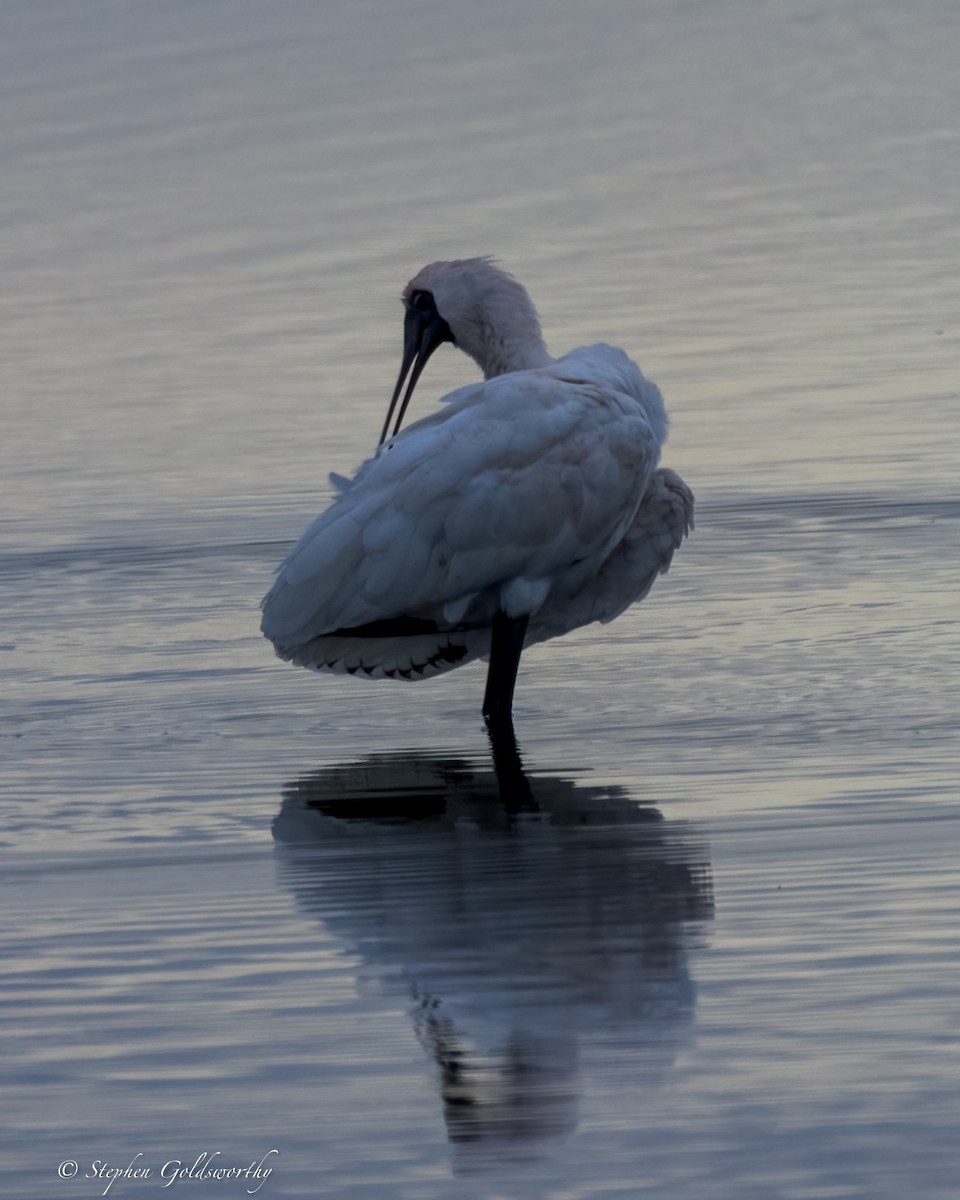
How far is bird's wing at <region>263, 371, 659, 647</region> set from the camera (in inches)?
370

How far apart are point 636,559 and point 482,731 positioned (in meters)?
0.88

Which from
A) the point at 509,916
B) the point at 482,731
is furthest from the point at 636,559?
the point at 509,916

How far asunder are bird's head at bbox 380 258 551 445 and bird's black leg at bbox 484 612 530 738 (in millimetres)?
1036

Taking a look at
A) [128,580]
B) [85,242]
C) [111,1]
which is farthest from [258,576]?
[111,1]

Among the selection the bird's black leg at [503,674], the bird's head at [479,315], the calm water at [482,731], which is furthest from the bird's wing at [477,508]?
the bird's head at [479,315]

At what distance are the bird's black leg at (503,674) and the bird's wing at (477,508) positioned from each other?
0.13 meters

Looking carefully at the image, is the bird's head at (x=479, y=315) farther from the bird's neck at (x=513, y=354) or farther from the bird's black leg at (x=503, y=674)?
the bird's black leg at (x=503, y=674)

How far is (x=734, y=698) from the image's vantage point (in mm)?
9398

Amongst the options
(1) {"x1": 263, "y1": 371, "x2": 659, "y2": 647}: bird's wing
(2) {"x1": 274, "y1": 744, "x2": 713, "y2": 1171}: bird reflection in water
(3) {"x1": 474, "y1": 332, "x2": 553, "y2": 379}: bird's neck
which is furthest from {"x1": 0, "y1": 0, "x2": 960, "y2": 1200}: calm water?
(3) {"x1": 474, "y1": 332, "x2": 553, "y2": 379}: bird's neck

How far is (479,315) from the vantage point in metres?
10.6

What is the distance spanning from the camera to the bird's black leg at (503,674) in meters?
9.43

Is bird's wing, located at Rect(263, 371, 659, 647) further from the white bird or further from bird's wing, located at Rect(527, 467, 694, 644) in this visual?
bird's wing, located at Rect(527, 467, 694, 644)

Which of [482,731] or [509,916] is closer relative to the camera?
[509,916]

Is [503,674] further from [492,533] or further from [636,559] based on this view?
[636,559]
